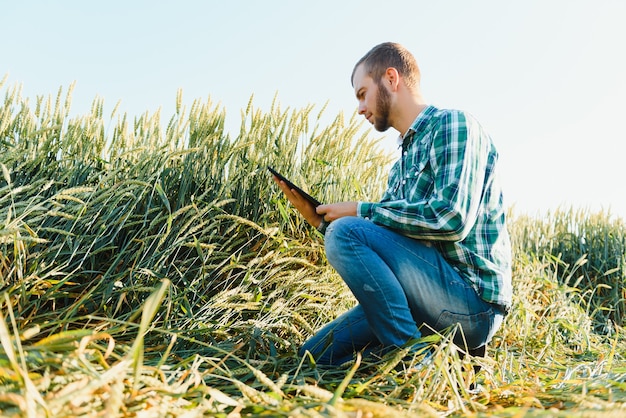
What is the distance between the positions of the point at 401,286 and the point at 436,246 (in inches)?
6.6

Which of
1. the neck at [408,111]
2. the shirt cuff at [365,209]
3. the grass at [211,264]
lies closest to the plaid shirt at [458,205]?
the shirt cuff at [365,209]

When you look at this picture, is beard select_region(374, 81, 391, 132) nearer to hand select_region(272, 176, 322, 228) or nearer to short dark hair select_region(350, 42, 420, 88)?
short dark hair select_region(350, 42, 420, 88)

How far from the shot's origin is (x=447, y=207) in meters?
1.46

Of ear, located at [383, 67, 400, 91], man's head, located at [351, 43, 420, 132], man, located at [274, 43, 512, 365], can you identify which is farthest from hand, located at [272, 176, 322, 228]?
ear, located at [383, 67, 400, 91]

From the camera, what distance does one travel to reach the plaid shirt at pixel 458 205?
1.48m

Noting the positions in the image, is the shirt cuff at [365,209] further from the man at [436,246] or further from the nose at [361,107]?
the nose at [361,107]

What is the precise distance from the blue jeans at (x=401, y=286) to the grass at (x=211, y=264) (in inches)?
4.6

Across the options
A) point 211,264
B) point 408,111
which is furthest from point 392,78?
point 211,264

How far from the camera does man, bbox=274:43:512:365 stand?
1.50m

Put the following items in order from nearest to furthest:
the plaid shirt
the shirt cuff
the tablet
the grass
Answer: the grass, the plaid shirt, the shirt cuff, the tablet

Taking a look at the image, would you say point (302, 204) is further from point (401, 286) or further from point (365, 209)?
point (401, 286)

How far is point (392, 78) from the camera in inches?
74.2

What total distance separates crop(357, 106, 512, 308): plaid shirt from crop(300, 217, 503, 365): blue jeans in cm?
4

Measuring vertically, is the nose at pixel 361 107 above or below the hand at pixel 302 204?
above
